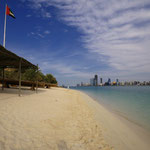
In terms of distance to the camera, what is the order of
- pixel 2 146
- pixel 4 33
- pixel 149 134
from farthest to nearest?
pixel 4 33 < pixel 149 134 < pixel 2 146

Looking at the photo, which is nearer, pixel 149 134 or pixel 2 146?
pixel 2 146

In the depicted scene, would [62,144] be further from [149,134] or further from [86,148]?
[149,134]

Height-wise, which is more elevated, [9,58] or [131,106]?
[9,58]

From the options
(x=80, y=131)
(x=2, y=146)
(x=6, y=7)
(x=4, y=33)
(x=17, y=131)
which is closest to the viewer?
(x=2, y=146)

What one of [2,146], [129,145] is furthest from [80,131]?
[2,146]

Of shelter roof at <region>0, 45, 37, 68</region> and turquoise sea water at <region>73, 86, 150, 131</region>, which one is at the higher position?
shelter roof at <region>0, 45, 37, 68</region>

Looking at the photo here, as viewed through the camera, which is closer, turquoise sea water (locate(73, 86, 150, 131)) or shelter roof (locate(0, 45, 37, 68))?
turquoise sea water (locate(73, 86, 150, 131))

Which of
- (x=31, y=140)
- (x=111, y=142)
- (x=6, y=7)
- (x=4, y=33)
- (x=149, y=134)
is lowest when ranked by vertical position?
(x=149, y=134)

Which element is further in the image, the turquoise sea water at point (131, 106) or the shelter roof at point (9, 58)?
the shelter roof at point (9, 58)

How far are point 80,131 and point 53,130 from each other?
95 centimetres

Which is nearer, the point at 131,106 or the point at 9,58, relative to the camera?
the point at 9,58

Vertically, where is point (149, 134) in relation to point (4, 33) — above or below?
below

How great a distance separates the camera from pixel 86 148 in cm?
250

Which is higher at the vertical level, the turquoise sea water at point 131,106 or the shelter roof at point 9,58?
the shelter roof at point 9,58
